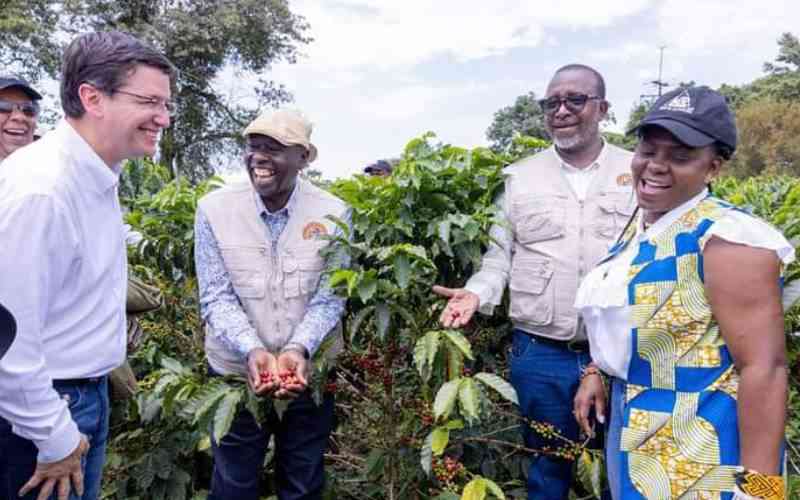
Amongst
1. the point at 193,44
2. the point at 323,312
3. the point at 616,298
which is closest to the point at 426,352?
the point at 323,312

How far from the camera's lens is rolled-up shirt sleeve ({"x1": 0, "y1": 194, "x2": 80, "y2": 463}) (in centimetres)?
173

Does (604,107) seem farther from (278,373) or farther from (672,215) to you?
(278,373)

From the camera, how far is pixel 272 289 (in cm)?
264

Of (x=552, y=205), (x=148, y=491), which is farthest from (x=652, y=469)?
(x=148, y=491)

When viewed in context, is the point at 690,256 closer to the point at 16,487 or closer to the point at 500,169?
the point at 500,169

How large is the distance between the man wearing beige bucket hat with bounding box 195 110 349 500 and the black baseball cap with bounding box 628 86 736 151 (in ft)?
3.96

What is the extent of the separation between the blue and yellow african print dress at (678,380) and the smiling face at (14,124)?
2.83 m

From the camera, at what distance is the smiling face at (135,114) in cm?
202

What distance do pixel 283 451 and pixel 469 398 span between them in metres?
0.92

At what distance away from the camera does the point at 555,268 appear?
260 cm

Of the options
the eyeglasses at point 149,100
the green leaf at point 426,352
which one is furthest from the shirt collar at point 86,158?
the green leaf at point 426,352

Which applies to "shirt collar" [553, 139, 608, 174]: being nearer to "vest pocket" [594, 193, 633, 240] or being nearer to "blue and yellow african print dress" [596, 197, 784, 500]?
"vest pocket" [594, 193, 633, 240]

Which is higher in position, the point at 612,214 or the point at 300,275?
the point at 612,214

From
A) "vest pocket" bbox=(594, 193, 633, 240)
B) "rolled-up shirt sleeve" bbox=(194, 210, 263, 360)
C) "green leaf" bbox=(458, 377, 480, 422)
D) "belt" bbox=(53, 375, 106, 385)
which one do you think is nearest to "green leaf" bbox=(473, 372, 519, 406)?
"green leaf" bbox=(458, 377, 480, 422)
